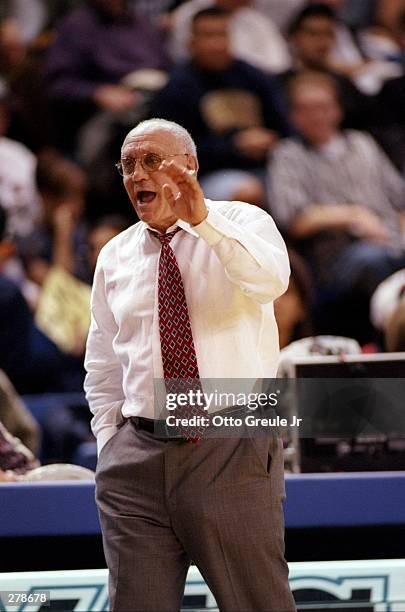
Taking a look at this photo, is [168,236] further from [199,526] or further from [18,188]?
[18,188]

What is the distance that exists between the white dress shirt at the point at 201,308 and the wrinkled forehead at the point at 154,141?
0.14m

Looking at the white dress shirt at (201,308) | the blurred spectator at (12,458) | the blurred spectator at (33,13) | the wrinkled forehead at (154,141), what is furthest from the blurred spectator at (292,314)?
the blurred spectator at (33,13)

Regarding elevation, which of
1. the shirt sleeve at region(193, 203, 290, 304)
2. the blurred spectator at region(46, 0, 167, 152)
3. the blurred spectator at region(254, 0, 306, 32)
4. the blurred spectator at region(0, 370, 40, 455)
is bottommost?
the blurred spectator at region(0, 370, 40, 455)

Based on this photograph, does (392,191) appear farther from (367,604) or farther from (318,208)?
(367,604)

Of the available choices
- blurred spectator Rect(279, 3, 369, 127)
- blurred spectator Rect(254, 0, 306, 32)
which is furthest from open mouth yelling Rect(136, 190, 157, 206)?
blurred spectator Rect(254, 0, 306, 32)

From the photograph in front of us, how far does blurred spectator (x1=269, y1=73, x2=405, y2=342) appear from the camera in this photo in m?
5.17

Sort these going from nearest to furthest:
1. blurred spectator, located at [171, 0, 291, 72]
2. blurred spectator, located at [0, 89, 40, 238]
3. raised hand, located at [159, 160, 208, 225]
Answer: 1. raised hand, located at [159, 160, 208, 225]
2. blurred spectator, located at [0, 89, 40, 238]
3. blurred spectator, located at [171, 0, 291, 72]

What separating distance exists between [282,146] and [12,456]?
10.1 ft

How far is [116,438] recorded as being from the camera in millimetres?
2238

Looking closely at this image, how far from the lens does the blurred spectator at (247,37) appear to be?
6074mm

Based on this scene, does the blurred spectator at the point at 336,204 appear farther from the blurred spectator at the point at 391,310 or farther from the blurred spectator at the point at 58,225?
the blurred spectator at the point at 58,225

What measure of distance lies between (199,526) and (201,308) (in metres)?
0.43

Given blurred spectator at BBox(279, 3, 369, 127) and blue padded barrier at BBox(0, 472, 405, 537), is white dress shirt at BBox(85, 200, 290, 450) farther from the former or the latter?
blurred spectator at BBox(279, 3, 369, 127)

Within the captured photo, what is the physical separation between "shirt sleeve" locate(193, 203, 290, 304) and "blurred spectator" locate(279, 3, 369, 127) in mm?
3972
